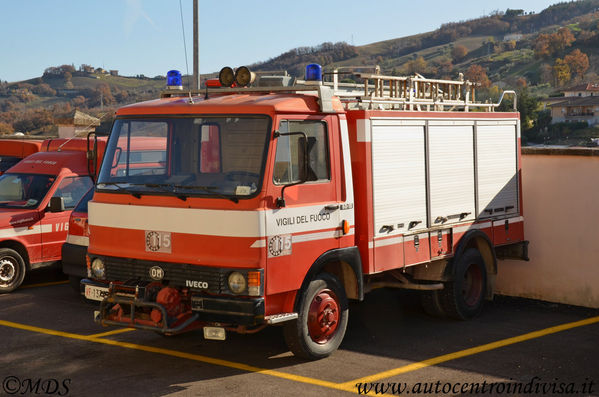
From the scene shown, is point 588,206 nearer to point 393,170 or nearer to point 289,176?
point 393,170

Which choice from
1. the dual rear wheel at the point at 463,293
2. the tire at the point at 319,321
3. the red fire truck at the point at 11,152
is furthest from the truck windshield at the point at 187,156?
the red fire truck at the point at 11,152

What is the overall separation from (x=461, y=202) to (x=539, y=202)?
2027 millimetres

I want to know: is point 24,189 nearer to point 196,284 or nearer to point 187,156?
point 187,156

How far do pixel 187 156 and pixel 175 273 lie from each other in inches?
45.2

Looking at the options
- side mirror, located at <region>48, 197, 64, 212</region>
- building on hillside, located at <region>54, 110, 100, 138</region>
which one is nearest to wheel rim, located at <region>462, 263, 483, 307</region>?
side mirror, located at <region>48, 197, 64, 212</region>

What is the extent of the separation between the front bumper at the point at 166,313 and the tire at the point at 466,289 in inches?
139

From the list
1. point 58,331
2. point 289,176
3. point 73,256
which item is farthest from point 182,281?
point 73,256

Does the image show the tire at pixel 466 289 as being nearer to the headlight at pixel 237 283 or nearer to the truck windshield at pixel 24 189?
the headlight at pixel 237 283

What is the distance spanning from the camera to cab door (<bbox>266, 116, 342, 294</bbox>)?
286 inches

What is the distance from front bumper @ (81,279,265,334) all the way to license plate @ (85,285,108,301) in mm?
79

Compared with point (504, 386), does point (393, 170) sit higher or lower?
higher

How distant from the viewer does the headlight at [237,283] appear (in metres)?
7.09

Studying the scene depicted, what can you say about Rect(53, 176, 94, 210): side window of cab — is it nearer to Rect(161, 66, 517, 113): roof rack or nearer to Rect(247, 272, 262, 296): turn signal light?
Rect(161, 66, 517, 113): roof rack

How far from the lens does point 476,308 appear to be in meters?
10.4
